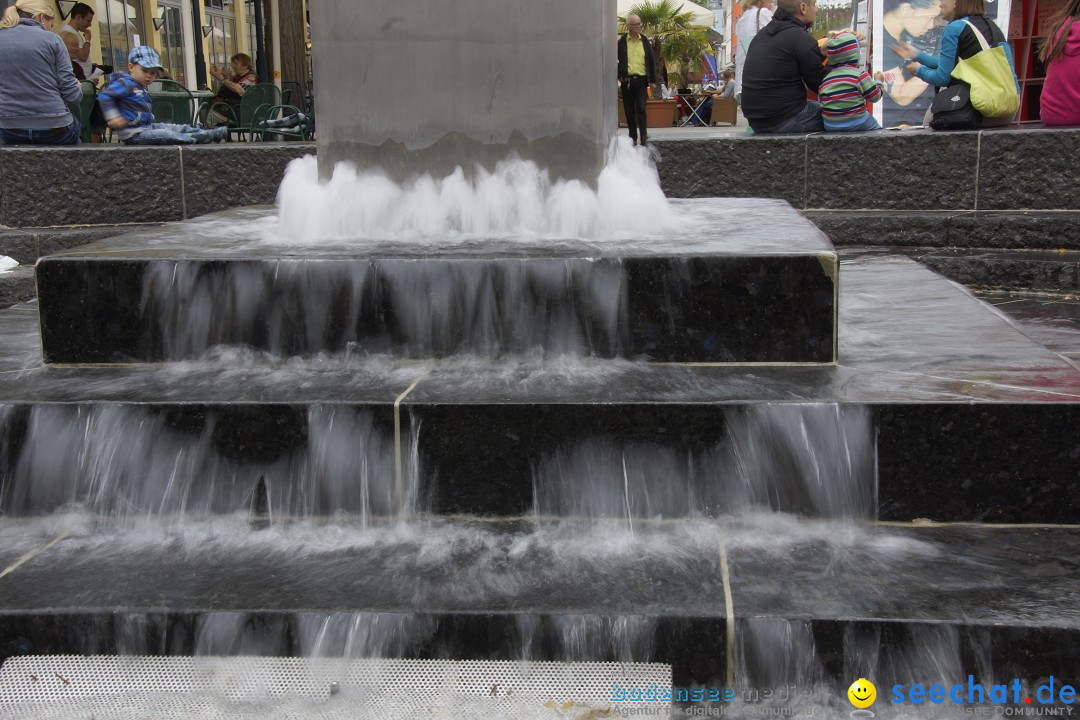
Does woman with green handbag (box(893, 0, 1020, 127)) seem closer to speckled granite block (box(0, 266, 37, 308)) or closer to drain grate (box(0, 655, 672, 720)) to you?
speckled granite block (box(0, 266, 37, 308))

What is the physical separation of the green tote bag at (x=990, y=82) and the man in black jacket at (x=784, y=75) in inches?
40.6

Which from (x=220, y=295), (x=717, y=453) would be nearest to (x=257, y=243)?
(x=220, y=295)

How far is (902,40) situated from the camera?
11695 millimetres

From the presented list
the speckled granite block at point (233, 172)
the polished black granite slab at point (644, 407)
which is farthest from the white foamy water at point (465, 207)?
the speckled granite block at point (233, 172)

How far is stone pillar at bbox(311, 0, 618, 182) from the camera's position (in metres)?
4.22

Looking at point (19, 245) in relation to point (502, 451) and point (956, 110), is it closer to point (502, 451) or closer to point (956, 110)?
point (502, 451)

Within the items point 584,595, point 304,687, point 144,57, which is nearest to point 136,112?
point 144,57

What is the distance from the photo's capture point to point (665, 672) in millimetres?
2557

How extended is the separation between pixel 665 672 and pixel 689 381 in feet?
3.22

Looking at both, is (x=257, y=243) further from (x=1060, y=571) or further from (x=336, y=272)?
(x=1060, y=571)

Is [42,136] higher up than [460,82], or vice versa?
[460,82]

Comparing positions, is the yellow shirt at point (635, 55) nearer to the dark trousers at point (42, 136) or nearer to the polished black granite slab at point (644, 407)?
the dark trousers at point (42, 136)

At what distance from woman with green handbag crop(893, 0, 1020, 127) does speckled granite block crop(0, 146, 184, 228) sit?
5.09 metres

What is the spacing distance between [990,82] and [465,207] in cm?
453
